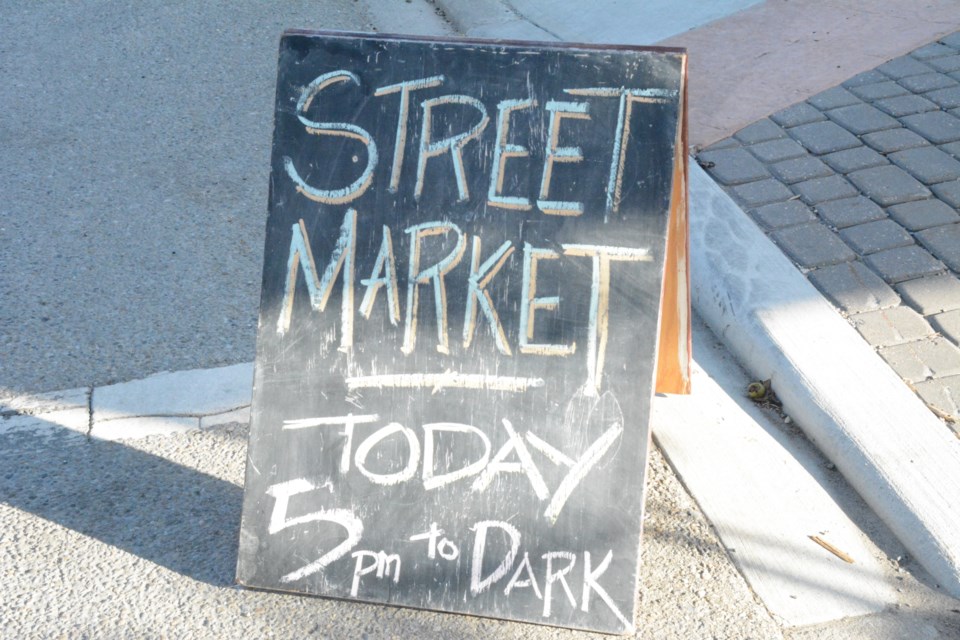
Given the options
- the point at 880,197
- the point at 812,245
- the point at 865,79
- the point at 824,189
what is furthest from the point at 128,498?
the point at 865,79

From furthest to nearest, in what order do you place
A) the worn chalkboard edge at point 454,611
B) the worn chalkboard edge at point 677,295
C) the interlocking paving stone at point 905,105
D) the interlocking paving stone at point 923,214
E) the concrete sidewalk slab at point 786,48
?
the concrete sidewalk slab at point 786,48
the interlocking paving stone at point 905,105
the interlocking paving stone at point 923,214
the worn chalkboard edge at point 677,295
the worn chalkboard edge at point 454,611

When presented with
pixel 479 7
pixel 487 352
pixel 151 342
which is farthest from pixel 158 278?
pixel 479 7

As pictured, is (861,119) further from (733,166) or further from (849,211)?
(849,211)

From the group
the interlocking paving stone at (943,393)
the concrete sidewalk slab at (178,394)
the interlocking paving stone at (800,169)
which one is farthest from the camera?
the interlocking paving stone at (800,169)

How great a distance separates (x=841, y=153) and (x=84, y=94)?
148 inches

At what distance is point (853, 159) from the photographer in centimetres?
425

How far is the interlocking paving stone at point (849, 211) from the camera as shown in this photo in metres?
3.88

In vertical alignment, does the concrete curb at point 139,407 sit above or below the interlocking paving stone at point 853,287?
below

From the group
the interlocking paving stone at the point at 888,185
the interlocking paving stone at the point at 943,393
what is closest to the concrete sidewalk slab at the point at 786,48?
the interlocking paving stone at the point at 888,185

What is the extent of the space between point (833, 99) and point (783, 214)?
1.12 m

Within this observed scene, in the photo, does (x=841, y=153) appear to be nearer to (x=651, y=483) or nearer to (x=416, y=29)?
(x=651, y=483)

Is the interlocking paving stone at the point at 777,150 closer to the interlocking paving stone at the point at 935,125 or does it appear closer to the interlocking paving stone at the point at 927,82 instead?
the interlocking paving stone at the point at 935,125

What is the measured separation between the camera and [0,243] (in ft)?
13.0

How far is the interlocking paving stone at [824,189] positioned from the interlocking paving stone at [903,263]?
407 mm
